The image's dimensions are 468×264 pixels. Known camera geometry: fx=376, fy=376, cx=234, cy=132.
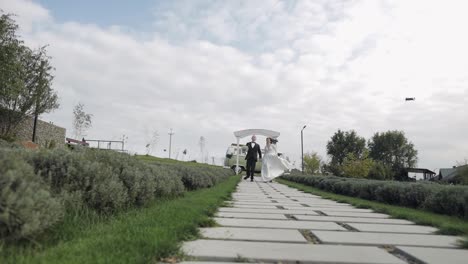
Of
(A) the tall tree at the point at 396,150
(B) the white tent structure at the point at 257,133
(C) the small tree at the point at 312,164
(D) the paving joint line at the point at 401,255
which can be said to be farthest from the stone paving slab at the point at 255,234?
(A) the tall tree at the point at 396,150

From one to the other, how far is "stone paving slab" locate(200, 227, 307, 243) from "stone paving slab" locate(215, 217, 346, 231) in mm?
249

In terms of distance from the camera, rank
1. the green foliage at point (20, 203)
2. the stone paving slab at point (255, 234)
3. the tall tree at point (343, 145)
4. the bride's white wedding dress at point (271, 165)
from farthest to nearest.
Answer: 1. the tall tree at point (343, 145)
2. the bride's white wedding dress at point (271, 165)
3. the stone paving slab at point (255, 234)
4. the green foliage at point (20, 203)

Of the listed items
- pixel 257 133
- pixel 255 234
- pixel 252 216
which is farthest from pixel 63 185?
pixel 257 133

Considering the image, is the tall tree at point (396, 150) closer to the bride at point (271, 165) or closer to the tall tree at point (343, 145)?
the tall tree at point (343, 145)

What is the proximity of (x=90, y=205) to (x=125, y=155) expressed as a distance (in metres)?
1.52

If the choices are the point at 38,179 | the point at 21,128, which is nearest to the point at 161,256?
the point at 38,179

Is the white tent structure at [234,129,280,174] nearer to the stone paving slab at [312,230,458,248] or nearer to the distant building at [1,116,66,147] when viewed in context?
the distant building at [1,116,66,147]

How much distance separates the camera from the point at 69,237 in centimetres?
283

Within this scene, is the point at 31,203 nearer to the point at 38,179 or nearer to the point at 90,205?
the point at 38,179

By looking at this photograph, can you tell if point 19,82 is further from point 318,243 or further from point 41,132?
point 318,243

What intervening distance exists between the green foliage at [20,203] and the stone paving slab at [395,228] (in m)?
3.03

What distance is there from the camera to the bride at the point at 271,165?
17.6 m

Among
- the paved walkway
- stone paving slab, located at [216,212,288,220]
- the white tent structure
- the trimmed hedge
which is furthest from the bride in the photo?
the paved walkway

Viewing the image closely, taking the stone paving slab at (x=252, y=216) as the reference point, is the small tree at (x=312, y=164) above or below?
above
